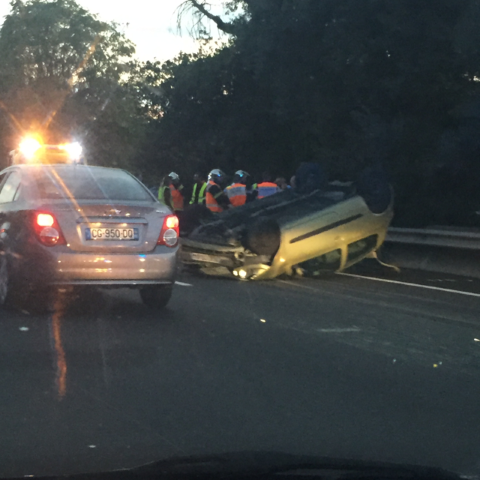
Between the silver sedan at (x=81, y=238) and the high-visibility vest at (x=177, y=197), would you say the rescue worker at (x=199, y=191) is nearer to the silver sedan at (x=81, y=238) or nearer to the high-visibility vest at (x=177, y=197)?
the high-visibility vest at (x=177, y=197)

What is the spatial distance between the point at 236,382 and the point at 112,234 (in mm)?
3335

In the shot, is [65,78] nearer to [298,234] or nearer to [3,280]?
[298,234]

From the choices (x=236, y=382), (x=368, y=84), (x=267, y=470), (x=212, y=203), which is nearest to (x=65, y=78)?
(x=368, y=84)

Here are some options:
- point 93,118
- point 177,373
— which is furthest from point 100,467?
point 93,118

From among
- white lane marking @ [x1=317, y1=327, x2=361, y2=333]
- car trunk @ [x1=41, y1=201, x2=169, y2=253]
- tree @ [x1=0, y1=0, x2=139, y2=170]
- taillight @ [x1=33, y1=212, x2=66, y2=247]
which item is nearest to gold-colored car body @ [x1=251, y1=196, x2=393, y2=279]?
car trunk @ [x1=41, y1=201, x2=169, y2=253]

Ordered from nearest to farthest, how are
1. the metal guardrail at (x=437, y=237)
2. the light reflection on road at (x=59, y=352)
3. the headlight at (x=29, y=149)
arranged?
the light reflection on road at (x=59, y=352), the metal guardrail at (x=437, y=237), the headlight at (x=29, y=149)

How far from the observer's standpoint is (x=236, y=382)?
22.7 ft

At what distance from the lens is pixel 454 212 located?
21.7 metres

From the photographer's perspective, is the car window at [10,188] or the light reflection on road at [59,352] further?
the car window at [10,188]

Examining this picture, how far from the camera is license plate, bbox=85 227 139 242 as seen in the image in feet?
32.0

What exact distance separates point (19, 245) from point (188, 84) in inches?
985

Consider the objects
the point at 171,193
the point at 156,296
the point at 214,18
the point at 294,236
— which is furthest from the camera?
the point at 214,18

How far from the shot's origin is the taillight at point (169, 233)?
10.1 metres

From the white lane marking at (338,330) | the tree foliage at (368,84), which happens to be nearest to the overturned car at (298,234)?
the white lane marking at (338,330)
